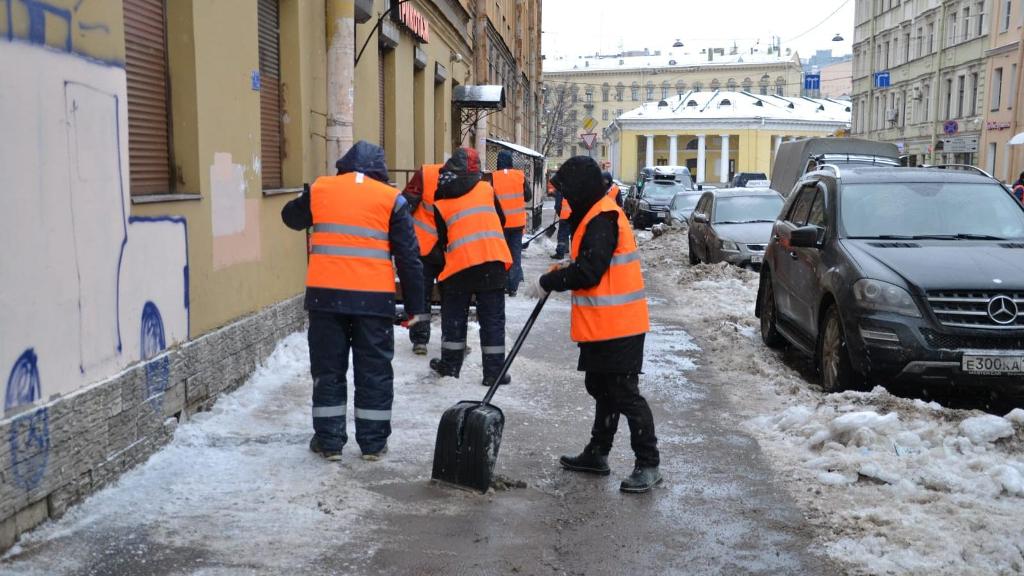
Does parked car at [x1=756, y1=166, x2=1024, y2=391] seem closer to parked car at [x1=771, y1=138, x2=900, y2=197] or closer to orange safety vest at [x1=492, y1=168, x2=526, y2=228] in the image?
orange safety vest at [x1=492, y1=168, x2=526, y2=228]

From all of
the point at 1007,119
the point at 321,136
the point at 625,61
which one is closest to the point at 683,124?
the point at 625,61

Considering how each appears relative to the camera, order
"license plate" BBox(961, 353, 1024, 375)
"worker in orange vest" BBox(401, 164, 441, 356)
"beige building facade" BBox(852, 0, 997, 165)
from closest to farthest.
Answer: "license plate" BBox(961, 353, 1024, 375)
"worker in orange vest" BBox(401, 164, 441, 356)
"beige building facade" BBox(852, 0, 997, 165)

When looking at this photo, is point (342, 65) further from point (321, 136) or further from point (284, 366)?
point (284, 366)

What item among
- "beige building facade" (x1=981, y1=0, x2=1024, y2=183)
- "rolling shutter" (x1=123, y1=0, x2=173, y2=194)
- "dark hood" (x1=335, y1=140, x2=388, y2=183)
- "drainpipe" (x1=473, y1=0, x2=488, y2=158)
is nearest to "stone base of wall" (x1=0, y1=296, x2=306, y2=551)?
"rolling shutter" (x1=123, y1=0, x2=173, y2=194)

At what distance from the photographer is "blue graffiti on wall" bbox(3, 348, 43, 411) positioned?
13.1ft

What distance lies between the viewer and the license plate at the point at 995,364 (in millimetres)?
6613

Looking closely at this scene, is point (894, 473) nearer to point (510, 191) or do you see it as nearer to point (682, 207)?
point (510, 191)

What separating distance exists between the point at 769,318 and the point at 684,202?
1823cm

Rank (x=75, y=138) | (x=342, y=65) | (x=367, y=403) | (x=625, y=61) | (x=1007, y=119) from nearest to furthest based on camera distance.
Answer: (x=75, y=138)
(x=367, y=403)
(x=342, y=65)
(x=1007, y=119)
(x=625, y=61)

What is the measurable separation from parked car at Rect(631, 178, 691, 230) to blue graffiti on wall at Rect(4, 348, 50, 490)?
25899 millimetres

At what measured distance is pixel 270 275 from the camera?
25.9 feet

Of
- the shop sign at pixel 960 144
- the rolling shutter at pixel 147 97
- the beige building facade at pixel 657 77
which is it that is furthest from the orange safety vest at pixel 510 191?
the beige building facade at pixel 657 77

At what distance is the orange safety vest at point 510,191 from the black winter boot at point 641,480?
7044 mm

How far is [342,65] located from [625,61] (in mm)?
111341
